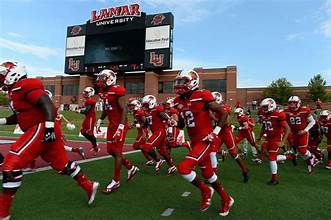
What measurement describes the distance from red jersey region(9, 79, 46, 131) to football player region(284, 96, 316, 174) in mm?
7468

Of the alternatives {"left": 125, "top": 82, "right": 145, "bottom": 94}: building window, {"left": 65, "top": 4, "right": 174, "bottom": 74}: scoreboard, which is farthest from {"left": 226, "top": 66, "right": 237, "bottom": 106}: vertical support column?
{"left": 125, "top": 82, "right": 145, "bottom": 94}: building window

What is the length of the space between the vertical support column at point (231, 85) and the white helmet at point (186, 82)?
169 feet

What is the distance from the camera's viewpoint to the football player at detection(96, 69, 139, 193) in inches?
249

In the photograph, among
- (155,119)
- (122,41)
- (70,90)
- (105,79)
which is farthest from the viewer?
(70,90)

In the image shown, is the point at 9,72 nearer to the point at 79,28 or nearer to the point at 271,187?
the point at 271,187

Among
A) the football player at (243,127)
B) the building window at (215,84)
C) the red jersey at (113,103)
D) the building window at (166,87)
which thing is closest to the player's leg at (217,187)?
the red jersey at (113,103)

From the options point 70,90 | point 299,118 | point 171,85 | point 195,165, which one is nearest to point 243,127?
point 299,118

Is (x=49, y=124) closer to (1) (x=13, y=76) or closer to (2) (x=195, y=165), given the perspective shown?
(1) (x=13, y=76)

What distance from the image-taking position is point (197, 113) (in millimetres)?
5180

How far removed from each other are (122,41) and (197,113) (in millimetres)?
49090

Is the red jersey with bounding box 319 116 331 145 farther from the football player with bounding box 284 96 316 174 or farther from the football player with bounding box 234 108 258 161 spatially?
the football player with bounding box 234 108 258 161

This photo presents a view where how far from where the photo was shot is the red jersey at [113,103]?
6.57 metres

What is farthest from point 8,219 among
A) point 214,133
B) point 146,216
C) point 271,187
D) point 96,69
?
point 96,69

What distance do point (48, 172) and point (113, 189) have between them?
249 cm
